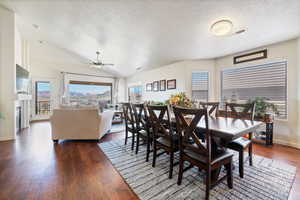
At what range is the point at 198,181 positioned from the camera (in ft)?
5.32

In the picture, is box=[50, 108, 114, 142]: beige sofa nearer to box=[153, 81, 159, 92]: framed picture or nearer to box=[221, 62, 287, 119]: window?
box=[153, 81, 159, 92]: framed picture

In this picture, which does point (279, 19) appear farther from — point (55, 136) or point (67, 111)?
point (55, 136)

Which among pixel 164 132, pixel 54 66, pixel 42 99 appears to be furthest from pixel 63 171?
pixel 54 66

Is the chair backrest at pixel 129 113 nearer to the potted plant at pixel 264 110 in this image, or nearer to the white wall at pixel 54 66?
the potted plant at pixel 264 110

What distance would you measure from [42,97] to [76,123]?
4822 mm

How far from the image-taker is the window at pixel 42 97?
19.5 feet

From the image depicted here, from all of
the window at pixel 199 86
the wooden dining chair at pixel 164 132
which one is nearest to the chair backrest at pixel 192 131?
the wooden dining chair at pixel 164 132

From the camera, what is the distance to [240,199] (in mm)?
1330

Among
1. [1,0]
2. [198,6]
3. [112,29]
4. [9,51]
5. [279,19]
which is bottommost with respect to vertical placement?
[9,51]

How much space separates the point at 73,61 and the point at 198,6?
661cm

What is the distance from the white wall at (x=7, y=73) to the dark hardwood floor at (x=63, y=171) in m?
0.49

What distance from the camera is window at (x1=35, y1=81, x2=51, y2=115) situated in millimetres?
5957

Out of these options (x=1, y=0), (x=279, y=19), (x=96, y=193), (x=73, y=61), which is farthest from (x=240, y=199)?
(x=73, y=61)

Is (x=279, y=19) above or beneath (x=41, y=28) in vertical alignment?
beneath
